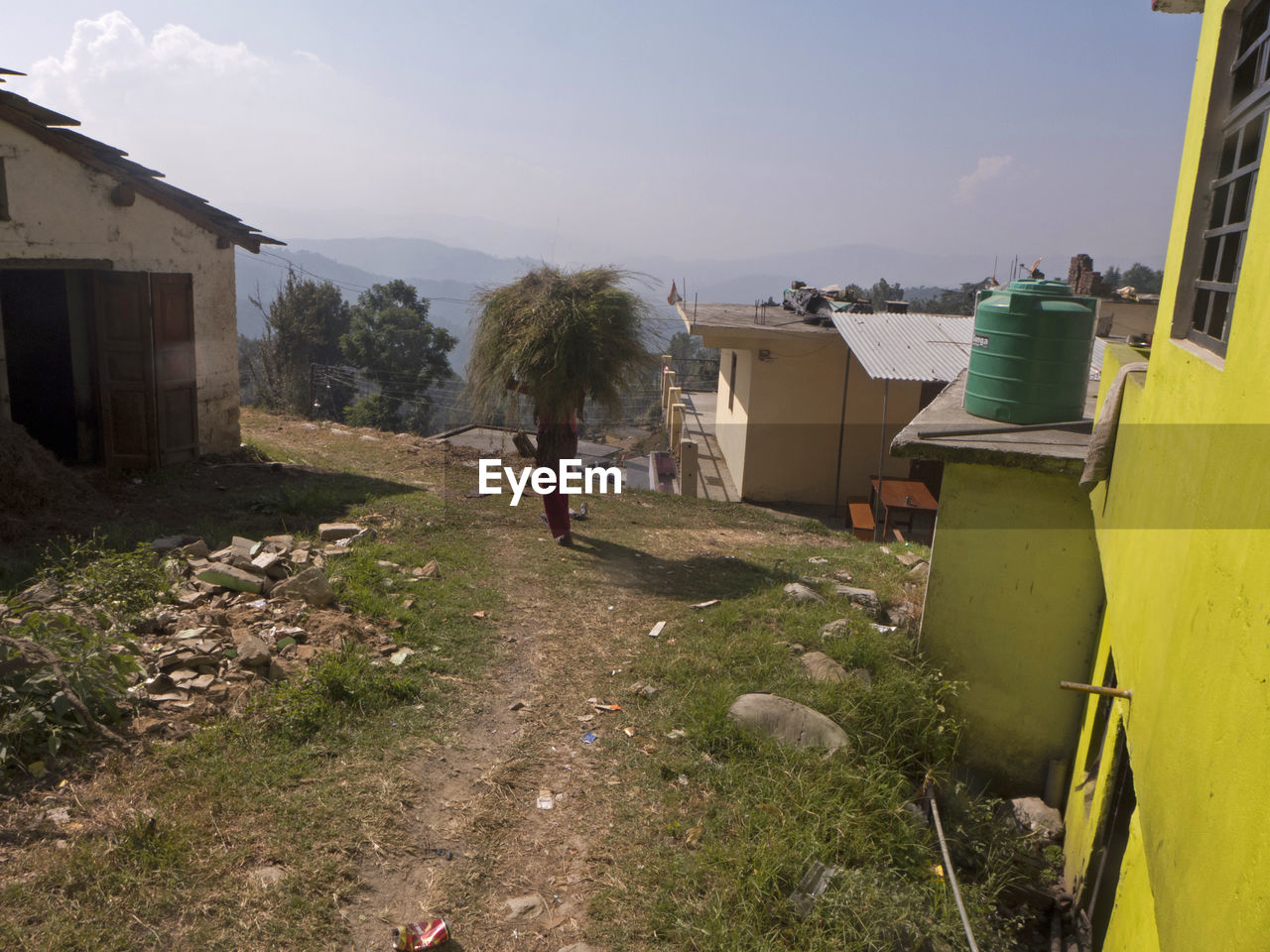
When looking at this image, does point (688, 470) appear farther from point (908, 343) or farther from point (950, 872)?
point (950, 872)

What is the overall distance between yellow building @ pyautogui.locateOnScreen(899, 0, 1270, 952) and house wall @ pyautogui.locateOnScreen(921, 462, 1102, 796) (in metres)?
1.05

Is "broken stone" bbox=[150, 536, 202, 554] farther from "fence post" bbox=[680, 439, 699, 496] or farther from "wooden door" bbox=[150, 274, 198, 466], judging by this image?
"fence post" bbox=[680, 439, 699, 496]

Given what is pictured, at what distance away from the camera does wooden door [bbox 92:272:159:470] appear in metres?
9.07

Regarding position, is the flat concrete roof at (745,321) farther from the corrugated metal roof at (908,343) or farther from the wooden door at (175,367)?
the wooden door at (175,367)

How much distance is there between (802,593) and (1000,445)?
2.33 meters

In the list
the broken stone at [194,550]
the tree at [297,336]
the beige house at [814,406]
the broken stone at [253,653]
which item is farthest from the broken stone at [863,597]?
the tree at [297,336]

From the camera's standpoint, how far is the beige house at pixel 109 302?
26.1ft

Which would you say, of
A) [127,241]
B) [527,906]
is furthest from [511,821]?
[127,241]

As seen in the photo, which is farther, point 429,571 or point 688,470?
point 688,470

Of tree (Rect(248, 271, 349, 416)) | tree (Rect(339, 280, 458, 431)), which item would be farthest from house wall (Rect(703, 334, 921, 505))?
tree (Rect(339, 280, 458, 431))

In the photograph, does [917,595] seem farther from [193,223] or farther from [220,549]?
[193,223]

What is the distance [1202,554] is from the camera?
1954 mm

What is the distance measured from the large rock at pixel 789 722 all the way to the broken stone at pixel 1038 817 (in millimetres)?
1476

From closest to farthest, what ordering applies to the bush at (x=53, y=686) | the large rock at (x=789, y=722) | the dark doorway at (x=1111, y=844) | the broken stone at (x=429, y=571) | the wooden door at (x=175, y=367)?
the bush at (x=53, y=686) < the dark doorway at (x=1111, y=844) < the large rock at (x=789, y=722) < the broken stone at (x=429, y=571) < the wooden door at (x=175, y=367)
